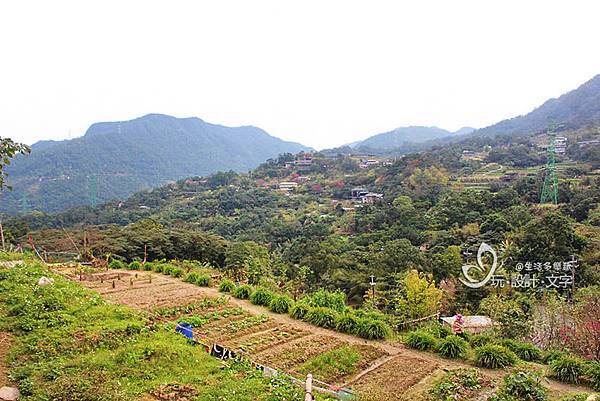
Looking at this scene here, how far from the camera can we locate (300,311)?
10.3 m

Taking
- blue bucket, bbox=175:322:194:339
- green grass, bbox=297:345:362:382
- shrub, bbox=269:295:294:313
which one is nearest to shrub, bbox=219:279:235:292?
shrub, bbox=269:295:294:313

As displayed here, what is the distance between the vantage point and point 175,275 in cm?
1423

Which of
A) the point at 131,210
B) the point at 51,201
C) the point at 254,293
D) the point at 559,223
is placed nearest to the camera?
the point at 254,293

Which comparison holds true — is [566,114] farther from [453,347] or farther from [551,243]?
[453,347]

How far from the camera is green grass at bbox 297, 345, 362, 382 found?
7324mm

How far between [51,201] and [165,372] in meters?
76.8

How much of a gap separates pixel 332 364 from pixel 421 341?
2040mm

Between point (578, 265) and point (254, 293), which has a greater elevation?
point (254, 293)

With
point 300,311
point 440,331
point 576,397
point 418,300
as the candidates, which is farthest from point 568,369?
point 418,300

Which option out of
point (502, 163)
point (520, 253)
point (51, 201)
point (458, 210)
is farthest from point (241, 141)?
point (520, 253)

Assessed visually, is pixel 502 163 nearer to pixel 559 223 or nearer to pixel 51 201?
pixel 559 223

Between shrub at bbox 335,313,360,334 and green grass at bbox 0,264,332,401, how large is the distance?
294cm

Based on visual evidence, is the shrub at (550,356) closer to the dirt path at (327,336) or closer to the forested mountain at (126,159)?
the dirt path at (327,336)

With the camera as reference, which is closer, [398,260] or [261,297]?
[261,297]
